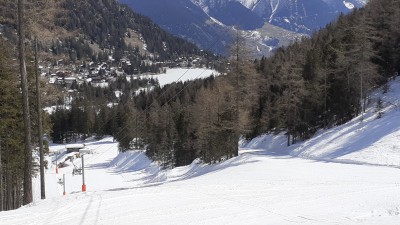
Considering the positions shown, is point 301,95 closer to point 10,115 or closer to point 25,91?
point 10,115

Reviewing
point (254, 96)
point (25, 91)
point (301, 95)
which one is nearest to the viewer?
point (25, 91)

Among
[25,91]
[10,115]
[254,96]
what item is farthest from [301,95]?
[25,91]

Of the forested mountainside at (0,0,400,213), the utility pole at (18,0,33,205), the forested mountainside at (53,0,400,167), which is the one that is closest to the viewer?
the utility pole at (18,0,33,205)

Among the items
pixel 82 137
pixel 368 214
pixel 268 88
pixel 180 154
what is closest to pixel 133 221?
pixel 368 214

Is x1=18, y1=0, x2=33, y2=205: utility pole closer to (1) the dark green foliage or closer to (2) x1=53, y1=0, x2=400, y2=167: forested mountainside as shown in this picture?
(1) the dark green foliage

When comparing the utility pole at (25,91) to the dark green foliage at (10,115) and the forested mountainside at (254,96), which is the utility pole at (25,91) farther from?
the dark green foliage at (10,115)

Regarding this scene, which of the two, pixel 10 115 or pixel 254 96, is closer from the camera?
pixel 10 115

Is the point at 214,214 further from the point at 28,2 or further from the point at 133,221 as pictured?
the point at 28,2

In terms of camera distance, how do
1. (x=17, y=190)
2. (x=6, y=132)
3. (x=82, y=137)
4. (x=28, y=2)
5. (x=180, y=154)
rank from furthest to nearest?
1. (x=82, y=137)
2. (x=180, y=154)
3. (x=17, y=190)
4. (x=6, y=132)
5. (x=28, y=2)

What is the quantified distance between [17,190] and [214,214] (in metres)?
32.2

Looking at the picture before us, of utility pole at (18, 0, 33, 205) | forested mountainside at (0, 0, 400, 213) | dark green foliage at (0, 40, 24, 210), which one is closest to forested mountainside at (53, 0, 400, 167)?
forested mountainside at (0, 0, 400, 213)

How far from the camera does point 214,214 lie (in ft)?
33.6

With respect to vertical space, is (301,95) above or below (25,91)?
above

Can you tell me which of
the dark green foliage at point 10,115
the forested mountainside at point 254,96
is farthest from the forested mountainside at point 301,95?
the dark green foliage at point 10,115
